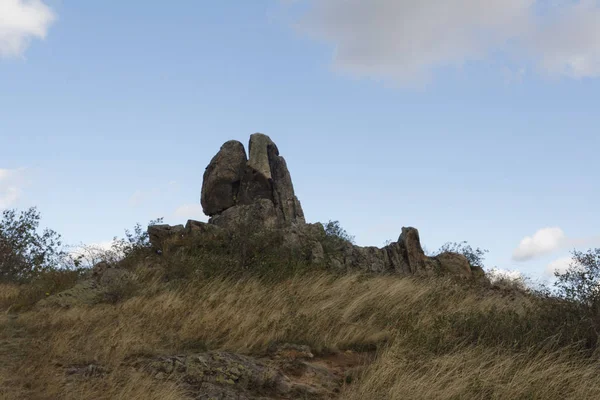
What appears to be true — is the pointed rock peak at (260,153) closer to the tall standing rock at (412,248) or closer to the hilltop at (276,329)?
the hilltop at (276,329)

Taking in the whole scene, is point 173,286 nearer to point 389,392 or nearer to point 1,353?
point 1,353

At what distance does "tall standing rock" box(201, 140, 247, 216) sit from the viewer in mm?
23625

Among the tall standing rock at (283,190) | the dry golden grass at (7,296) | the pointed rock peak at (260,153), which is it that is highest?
the pointed rock peak at (260,153)

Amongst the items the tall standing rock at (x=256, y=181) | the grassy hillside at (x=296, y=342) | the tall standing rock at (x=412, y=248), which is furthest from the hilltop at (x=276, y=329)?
the tall standing rock at (x=256, y=181)

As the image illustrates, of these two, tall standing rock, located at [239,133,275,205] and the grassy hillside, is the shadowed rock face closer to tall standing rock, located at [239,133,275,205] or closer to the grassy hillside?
tall standing rock, located at [239,133,275,205]

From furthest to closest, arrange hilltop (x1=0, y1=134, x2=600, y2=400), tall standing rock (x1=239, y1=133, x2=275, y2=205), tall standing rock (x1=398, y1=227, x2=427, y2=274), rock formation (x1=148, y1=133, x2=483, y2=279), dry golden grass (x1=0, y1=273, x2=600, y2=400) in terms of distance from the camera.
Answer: tall standing rock (x1=239, y1=133, x2=275, y2=205) < tall standing rock (x1=398, y1=227, x2=427, y2=274) < rock formation (x1=148, y1=133, x2=483, y2=279) < hilltop (x1=0, y1=134, x2=600, y2=400) < dry golden grass (x1=0, y1=273, x2=600, y2=400)

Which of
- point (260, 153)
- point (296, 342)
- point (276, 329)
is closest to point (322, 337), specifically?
point (296, 342)

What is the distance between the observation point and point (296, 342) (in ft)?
32.8

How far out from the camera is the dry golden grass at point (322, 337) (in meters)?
7.91

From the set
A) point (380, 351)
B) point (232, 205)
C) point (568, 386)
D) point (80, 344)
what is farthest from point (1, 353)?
point (232, 205)

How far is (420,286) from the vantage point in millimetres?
15516

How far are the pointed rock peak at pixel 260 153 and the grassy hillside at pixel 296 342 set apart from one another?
344 inches

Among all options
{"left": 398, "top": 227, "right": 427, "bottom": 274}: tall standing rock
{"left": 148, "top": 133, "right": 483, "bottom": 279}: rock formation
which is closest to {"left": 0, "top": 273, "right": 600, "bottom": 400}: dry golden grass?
{"left": 148, "top": 133, "right": 483, "bottom": 279}: rock formation

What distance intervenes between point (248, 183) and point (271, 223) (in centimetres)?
382
